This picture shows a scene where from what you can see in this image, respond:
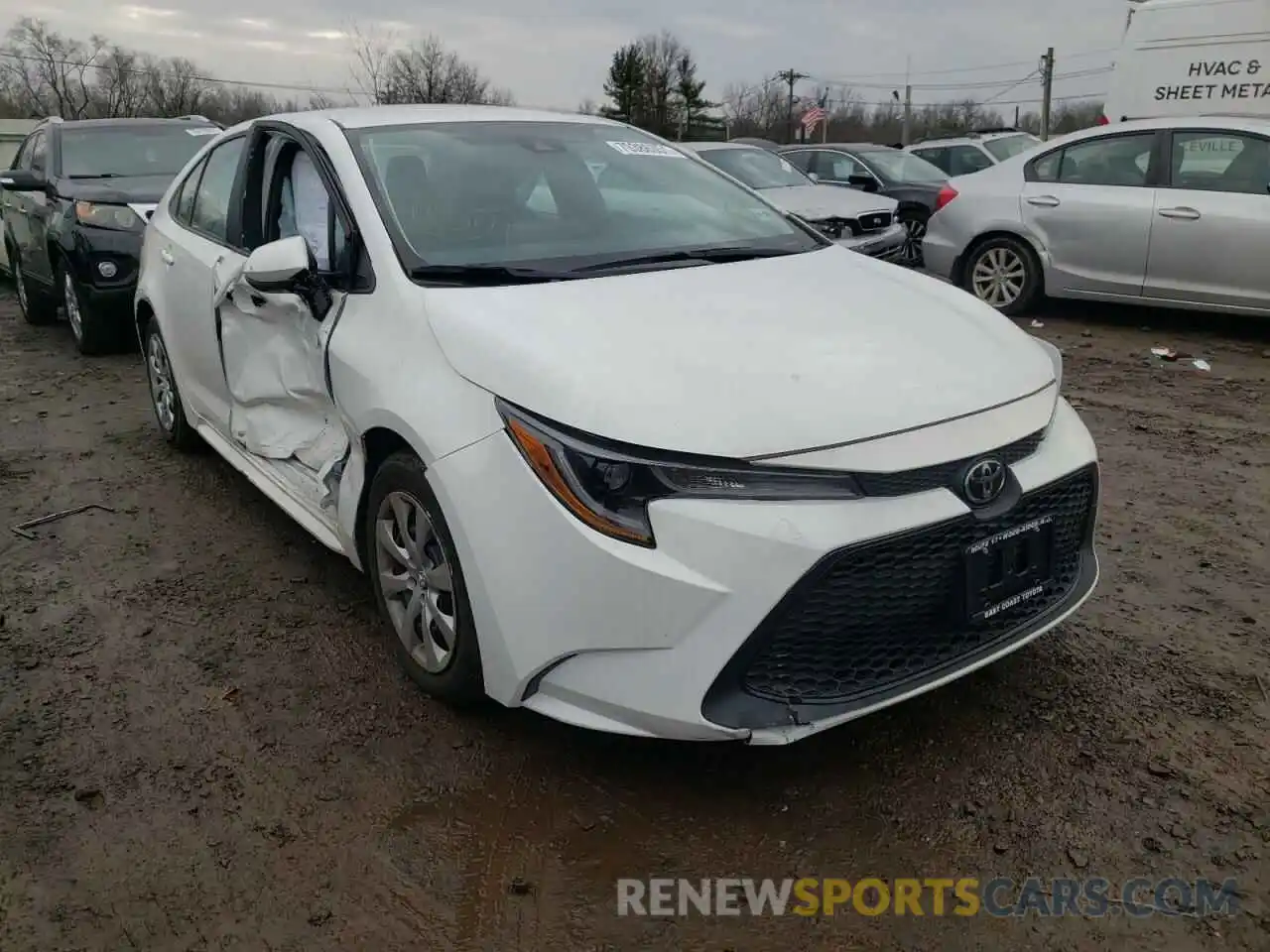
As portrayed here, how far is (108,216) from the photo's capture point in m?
7.23

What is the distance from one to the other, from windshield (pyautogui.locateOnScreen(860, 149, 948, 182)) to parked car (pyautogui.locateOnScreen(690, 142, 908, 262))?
7.17ft

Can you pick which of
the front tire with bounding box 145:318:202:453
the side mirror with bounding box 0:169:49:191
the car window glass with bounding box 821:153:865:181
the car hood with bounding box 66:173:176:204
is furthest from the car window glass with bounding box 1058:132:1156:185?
the side mirror with bounding box 0:169:49:191

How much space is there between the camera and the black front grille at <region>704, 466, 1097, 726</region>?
2193mm

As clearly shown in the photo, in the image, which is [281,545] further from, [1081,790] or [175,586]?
[1081,790]

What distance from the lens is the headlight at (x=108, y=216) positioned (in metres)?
7.21

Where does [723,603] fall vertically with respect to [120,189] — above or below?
below

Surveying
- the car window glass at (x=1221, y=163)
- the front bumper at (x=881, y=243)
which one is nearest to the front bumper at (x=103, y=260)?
the front bumper at (x=881, y=243)

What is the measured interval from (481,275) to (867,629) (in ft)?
4.64

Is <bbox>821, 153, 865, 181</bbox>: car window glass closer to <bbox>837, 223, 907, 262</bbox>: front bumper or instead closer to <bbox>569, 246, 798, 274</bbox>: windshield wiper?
<bbox>837, 223, 907, 262</bbox>: front bumper

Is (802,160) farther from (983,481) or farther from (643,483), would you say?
(643,483)

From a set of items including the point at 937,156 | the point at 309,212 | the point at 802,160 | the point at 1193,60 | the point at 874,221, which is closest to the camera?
the point at 309,212

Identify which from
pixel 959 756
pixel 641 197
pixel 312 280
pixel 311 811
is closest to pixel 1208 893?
pixel 959 756

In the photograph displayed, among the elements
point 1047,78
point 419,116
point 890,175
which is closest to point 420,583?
point 419,116

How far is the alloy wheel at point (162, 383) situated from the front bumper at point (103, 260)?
228 cm
